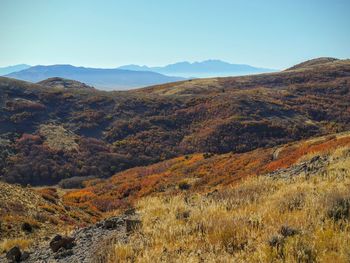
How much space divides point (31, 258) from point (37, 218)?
26.4 ft

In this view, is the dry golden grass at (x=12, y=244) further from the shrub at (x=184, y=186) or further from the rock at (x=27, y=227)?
the shrub at (x=184, y=186)

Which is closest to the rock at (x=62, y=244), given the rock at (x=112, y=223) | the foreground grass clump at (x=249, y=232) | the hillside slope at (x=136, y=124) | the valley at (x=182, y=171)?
the valley at (x=182, y=171)

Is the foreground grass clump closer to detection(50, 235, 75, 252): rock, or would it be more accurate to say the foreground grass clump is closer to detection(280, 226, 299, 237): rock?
detection(280, 226, 299, 237): rock

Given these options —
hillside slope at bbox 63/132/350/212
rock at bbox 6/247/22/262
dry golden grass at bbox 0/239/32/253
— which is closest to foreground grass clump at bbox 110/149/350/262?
rock at bbox 6/247/22/262

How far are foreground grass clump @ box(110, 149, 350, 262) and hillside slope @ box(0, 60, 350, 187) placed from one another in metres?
35.7

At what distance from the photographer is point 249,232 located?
6.64m

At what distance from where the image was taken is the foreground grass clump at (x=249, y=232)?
5703 millimetres

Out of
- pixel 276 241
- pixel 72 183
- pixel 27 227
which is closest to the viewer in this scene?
pixel 276 241

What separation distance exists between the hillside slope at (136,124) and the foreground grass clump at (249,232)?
1406 inches

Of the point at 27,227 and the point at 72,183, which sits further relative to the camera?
the point at 72,183

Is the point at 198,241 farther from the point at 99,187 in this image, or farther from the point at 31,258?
the point at 99,187

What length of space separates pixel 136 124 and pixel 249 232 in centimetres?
5436

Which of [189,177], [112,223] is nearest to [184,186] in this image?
[189,177]

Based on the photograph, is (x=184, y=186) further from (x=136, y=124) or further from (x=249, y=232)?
(x=136, y=124)
